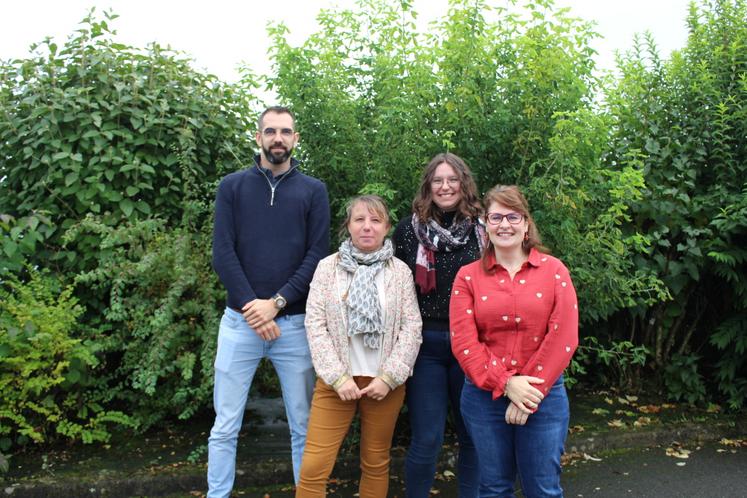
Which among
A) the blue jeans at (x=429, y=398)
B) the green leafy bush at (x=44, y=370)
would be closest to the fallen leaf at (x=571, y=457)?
the blue jeans at (x=429, y=398)

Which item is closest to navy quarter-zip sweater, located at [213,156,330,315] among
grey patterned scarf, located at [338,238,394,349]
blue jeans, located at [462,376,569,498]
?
grey patterned scarf, located at [338,238,394,349]

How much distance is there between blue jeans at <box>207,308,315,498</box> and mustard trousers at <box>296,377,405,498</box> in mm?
207

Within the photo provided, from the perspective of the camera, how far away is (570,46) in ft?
12.8

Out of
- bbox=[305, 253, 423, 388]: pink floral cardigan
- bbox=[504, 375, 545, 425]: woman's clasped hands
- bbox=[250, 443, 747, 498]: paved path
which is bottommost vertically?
bbox=[250, 443, 747, 498]: paved path

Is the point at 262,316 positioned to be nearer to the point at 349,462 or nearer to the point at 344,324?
the point at 344,324

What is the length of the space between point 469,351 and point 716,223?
3200 mm

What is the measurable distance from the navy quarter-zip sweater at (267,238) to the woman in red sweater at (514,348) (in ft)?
2.94

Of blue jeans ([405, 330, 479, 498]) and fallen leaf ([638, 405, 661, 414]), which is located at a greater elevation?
blue jeans ([405, 330, 479, 498])

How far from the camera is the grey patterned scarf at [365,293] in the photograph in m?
3.21

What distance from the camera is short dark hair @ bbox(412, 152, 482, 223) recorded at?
3406 millimetres

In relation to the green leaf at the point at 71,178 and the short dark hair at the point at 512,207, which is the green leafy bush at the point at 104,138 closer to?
the green leaf at the point at 71,178

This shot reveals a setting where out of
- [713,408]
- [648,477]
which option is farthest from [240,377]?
[713,408]

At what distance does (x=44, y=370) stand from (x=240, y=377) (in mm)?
1778

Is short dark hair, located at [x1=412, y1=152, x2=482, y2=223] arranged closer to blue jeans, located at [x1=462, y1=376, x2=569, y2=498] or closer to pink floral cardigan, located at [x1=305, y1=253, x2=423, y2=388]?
pink floral cardigan, located at [x1=305, y1=253, x2=423, y2=388]
